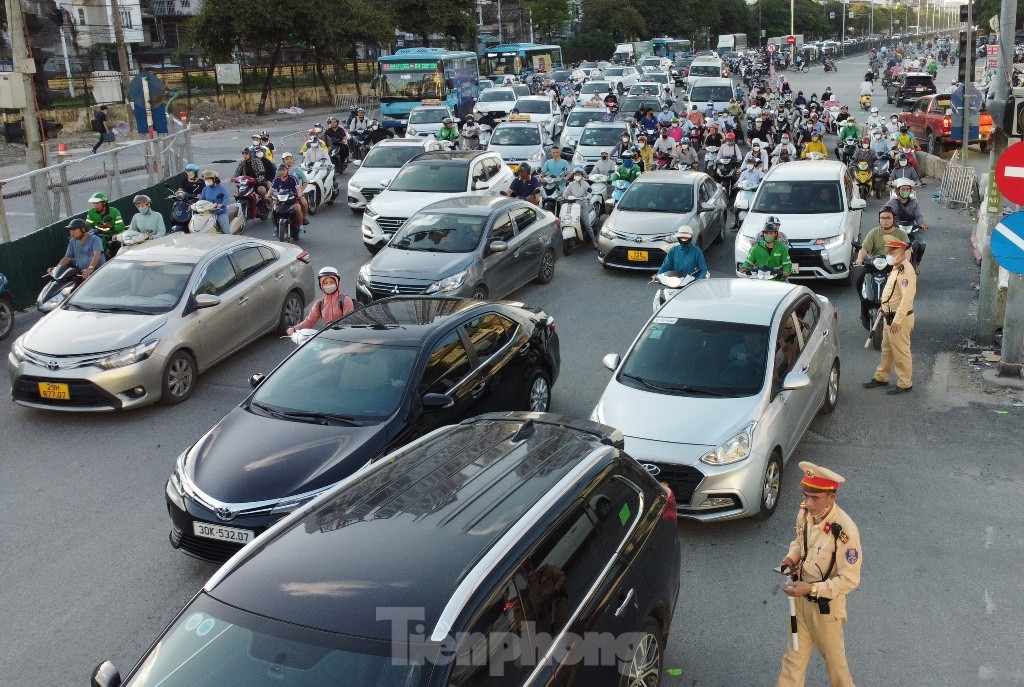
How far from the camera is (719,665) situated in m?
6.40

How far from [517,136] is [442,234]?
13.6 m

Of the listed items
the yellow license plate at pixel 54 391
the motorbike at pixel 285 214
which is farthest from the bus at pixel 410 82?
the yellow license plate at pixel 54 391

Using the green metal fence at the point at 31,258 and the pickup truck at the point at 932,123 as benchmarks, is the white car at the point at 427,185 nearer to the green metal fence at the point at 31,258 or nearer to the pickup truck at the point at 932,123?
the green metal fence at the point at 31,258

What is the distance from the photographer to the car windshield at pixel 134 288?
38.3 feet

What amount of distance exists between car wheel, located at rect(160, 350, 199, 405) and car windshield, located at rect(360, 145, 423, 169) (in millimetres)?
11982

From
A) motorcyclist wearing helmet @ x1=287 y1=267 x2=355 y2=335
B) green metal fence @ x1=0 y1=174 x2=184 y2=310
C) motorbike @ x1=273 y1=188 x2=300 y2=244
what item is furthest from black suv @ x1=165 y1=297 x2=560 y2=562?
motorbike @ x1=273 y1=188 x2=300 y2=244

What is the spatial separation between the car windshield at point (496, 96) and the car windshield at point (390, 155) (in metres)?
17.8

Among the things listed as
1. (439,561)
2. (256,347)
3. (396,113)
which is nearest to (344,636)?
(439,561)

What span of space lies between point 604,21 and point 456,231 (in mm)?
87957

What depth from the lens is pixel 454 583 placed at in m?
4.30

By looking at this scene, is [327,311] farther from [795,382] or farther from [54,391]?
[795,382]

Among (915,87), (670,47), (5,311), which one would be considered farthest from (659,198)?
(670,47)

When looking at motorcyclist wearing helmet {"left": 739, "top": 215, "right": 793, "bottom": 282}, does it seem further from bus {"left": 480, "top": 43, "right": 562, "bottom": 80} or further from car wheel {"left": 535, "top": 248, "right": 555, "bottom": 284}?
bus {"left": 480, "top": 43, "right": 562, "bottom": 80}

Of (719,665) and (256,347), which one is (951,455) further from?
(256,347)
